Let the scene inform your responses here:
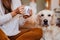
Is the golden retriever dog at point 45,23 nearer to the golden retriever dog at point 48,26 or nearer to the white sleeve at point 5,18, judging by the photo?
the golden retriever dog at point 48,26

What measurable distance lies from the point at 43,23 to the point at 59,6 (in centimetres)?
68

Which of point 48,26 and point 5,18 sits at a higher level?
point 5,18

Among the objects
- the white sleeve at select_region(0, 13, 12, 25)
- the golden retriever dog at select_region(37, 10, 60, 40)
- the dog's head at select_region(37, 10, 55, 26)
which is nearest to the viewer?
the white sleeve at select_region(0, 13, 12, 25)

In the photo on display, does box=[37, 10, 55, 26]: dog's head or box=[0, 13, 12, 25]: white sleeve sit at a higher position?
box=[0, 13, 12, 25]: white sleeve

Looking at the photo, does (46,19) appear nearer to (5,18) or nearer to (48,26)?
(48,26)

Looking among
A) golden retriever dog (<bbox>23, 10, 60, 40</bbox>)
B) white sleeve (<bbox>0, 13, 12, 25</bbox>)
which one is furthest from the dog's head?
white sleeve (<bbox>0, 13, 12, 25</bbox>)

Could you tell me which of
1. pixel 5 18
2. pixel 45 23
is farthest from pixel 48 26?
pixel 5 18

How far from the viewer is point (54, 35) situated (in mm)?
1139

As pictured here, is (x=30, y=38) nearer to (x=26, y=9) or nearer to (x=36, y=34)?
(x=36, y=34)

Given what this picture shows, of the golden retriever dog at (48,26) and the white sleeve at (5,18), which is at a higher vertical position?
the white sleeve at (5,18)

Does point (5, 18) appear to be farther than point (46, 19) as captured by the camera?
No

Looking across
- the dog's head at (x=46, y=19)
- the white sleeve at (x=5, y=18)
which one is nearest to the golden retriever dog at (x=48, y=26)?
the dog's head at (x=46, y=19)

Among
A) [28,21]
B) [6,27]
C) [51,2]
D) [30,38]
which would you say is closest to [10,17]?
[6,27]

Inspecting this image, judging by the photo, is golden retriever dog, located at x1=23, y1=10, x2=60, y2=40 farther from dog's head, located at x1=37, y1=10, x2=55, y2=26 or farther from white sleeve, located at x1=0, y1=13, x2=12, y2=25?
white sleeve, located at x1=0, y1=13, x2=12, y2=25
